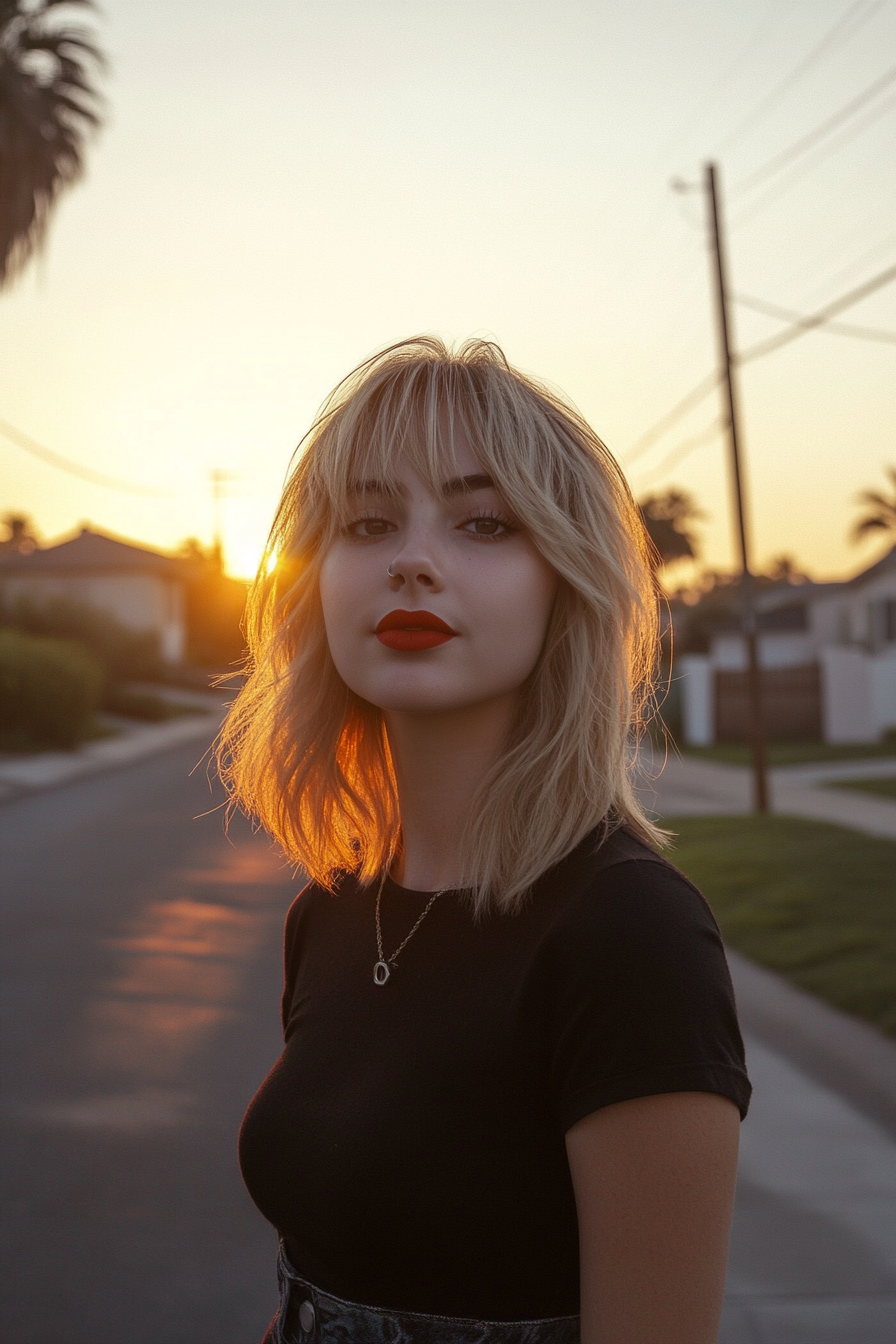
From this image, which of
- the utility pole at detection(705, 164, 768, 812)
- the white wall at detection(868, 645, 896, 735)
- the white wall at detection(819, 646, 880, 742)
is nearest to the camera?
the utility pole at detection(705, 164, 768, 812)

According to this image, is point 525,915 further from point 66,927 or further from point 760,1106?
point 66,927

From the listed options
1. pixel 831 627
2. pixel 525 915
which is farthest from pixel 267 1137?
pixel 831 627

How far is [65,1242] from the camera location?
4113 mm

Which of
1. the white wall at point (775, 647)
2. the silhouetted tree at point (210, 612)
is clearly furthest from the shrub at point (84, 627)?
the white wall at point (775, 647)

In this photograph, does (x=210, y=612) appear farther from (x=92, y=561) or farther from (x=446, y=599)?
(x=446, y=599)

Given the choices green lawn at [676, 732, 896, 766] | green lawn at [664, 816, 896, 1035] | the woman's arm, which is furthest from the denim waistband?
green lawn at [676, 732, 896, 766]

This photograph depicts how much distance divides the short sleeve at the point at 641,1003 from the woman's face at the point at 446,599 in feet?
1.21

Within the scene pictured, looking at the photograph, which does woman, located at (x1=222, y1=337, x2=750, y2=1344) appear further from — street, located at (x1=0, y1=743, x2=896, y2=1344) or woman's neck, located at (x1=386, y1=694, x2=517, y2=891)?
street, located at (x1=0, y1=743, x2=896, y2=1344)

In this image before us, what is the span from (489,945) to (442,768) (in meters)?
0.29

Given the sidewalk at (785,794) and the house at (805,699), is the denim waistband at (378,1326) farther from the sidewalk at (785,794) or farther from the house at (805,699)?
the house at (805,699)

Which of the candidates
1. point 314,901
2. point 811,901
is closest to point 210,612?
point 811,901

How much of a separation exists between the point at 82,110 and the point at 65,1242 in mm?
24231

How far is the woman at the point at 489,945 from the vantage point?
1.31m

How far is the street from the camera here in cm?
368
